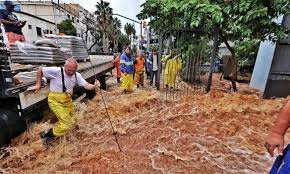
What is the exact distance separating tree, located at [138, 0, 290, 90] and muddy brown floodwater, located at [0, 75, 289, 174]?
7.01 feet

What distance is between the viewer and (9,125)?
381cm

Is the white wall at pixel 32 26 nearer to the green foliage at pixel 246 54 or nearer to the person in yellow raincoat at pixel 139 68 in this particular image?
the person in yellow raincoat at pixel 139 68

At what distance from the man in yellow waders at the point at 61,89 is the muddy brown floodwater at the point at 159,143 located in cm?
24

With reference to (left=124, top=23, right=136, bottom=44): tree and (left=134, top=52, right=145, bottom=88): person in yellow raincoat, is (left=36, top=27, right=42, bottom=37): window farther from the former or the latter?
(left=124, top=23, right=136, bottom=44): tree

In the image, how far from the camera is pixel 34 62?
17.7 ft

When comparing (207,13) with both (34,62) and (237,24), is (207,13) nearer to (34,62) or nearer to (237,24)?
(237,24)

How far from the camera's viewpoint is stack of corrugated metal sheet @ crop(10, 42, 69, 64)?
519 centimetres

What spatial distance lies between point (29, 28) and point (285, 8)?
2089 centimetres

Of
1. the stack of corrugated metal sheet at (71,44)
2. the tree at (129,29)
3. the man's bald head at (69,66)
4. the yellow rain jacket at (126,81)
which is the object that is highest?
the tree at (129,29)

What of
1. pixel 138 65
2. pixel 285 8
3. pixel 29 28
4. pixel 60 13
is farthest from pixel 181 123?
pixel 60 13

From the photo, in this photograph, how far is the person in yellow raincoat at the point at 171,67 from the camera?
9.55 m

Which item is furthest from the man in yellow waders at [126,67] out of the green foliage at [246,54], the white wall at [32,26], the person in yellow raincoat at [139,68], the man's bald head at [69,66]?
the white wall at [32,26]

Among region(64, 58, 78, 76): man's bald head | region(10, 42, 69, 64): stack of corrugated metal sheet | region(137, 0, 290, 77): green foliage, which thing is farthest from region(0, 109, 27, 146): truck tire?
region(137, 0, 290, 77): green foliage

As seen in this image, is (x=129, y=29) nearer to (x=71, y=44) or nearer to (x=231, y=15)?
(x=71, y=44)
